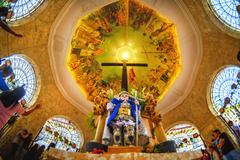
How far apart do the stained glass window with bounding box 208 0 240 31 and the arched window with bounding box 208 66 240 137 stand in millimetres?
2283

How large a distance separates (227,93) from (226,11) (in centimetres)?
425

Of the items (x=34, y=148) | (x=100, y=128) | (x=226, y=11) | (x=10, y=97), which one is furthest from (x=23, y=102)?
(x=226, y=11)

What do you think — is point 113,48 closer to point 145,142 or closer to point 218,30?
point 218,30

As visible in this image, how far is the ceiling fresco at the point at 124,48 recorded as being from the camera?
14.4 metres

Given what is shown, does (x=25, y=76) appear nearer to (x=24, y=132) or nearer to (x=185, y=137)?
(x=24, y=132)

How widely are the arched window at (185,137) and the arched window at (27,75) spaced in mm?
8106

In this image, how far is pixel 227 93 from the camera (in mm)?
14484

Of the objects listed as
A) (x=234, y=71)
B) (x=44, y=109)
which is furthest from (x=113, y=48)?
(x=234, y=71)

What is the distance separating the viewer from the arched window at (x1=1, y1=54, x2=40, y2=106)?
13477 mm

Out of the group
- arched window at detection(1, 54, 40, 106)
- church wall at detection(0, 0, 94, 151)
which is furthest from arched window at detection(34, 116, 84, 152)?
arched window at detection(1, 54, 40, 106)

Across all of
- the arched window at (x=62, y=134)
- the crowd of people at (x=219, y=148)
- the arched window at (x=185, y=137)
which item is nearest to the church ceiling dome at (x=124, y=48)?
the arched window at (x=62, y=134)

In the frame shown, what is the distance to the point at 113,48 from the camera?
15.6m

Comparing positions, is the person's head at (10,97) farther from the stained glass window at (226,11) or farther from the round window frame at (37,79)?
the stained glass window at (226,11)

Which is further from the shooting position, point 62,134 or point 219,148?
point 62,134
